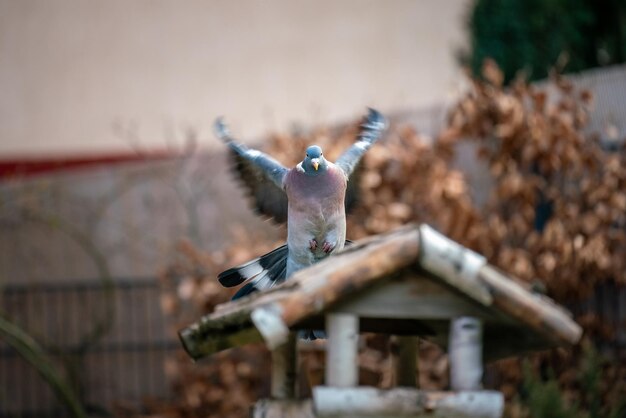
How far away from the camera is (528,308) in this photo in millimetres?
2170

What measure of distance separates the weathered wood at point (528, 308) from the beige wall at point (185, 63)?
6909 millimetres

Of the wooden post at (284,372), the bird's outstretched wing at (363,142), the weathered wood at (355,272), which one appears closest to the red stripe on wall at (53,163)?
the bird's outstretched wing at (363,142)

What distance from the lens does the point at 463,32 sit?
9.33 metres

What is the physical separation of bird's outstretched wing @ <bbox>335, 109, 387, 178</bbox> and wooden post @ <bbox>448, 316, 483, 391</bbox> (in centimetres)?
111

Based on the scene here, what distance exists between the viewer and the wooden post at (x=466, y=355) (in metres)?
2.25

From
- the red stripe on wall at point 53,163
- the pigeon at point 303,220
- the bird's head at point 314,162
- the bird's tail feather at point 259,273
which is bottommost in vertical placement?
the bird's tail feather at point 259,273

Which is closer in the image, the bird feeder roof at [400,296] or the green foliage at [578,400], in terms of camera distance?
the bird feeder roof at [400,296]

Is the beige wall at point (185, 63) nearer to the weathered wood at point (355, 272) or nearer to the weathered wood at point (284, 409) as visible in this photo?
the weathered wood at point (284, 409)

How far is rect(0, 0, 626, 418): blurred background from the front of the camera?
6316 millimetres

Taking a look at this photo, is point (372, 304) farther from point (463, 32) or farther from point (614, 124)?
point (463, 32)

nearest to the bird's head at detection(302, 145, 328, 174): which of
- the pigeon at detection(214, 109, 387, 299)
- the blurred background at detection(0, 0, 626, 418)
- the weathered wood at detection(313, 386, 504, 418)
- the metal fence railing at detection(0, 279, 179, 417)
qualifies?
the pigeon at detection(214, 109, 387, 299)

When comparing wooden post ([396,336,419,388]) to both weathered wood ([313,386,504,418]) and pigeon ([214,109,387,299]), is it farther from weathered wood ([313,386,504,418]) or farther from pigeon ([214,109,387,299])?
weathered wood ([313,386,504,418])

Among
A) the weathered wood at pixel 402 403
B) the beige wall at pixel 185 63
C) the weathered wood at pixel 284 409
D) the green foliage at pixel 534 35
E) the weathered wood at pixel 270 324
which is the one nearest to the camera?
the weathered wood at pixel 270 324

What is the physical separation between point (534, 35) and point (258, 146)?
2.78m
